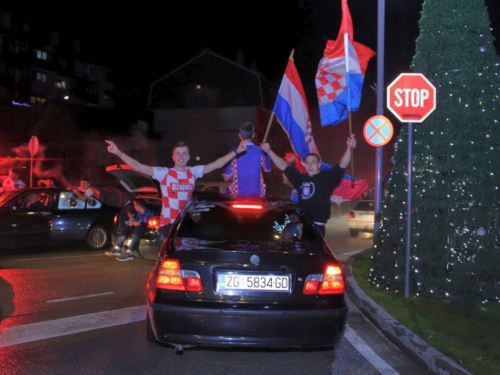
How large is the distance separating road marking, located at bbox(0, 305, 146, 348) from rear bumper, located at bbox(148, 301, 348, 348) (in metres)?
1.78

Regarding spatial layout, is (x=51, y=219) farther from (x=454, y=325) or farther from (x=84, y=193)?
(x=454, y=325)

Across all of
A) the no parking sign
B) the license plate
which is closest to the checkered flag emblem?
the no parking sign

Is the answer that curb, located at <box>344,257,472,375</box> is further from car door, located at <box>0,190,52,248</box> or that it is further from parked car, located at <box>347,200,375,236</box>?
parked car, located at <box>347,200,375,236</box>

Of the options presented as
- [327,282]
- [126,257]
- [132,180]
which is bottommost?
[126,257]

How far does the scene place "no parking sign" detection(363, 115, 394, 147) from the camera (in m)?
10.3

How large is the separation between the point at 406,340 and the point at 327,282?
145 centimetres

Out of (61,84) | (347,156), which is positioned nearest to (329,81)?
(347,156)

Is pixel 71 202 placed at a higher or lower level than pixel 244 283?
lower

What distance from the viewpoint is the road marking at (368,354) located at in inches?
187

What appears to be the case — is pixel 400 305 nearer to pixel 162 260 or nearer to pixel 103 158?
pixel 162 260

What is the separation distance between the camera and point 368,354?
5.18m

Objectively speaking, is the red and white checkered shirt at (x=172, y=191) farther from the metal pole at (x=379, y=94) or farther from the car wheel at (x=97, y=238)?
the car wheel at (x=97, y=238)

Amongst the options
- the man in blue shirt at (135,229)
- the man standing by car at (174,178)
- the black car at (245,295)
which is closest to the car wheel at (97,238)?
the man in blue shirt at (135,229)

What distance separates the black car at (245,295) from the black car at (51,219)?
7662mm
